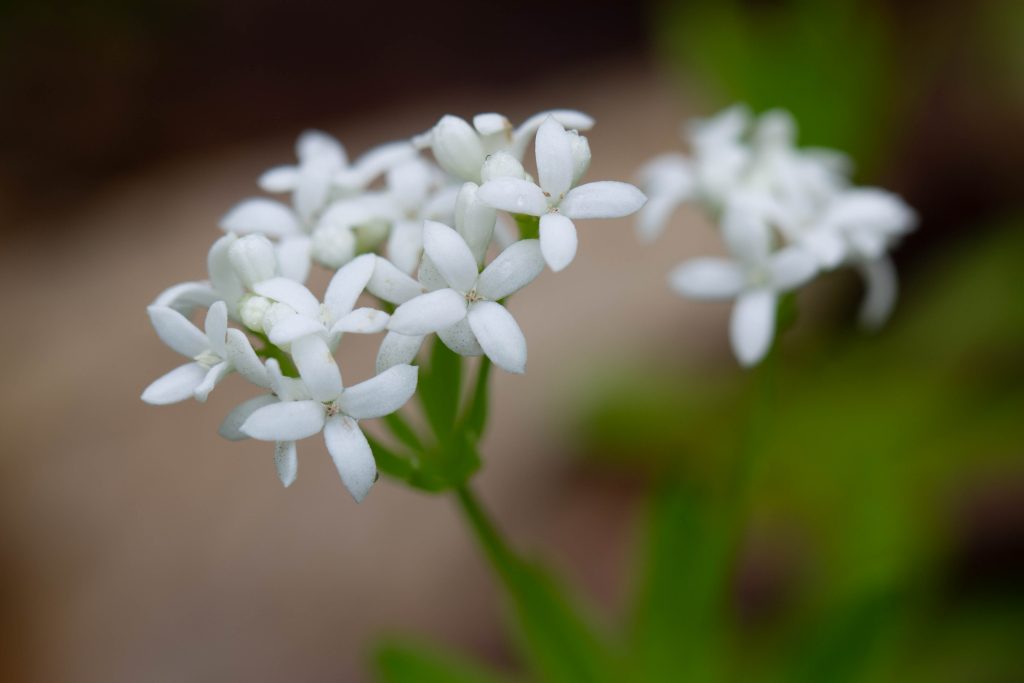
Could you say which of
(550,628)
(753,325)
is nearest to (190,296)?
(550,628)

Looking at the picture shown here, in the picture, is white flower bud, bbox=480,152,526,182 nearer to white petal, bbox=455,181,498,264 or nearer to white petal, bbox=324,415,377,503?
white petal, bbox=455,181,498,264

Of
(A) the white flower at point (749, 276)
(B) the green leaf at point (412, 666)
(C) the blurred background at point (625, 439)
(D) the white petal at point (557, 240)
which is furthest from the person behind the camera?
(C) the blurred background at point (625, 439)

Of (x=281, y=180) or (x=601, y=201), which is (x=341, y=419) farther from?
(x=281, y=180)

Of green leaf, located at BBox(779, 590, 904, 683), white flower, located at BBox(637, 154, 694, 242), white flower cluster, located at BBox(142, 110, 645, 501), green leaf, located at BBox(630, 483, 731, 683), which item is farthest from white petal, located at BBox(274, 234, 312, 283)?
green leaf, located at BBox(779, 590, 904, 683)

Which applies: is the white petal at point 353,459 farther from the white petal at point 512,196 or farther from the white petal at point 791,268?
the white petal at point 791,268

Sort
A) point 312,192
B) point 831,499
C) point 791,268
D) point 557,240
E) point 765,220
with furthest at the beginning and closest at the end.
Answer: point 831,499, point 765,220, point 791,268, point 312,192, point 557,240

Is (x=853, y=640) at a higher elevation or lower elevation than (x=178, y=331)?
lower

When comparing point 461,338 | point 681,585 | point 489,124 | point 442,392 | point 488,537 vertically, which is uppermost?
point 489,124

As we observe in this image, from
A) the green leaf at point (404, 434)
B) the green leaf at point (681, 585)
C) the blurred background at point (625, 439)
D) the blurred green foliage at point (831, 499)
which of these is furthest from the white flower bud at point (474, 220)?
the blurred background at point (625, 439)
